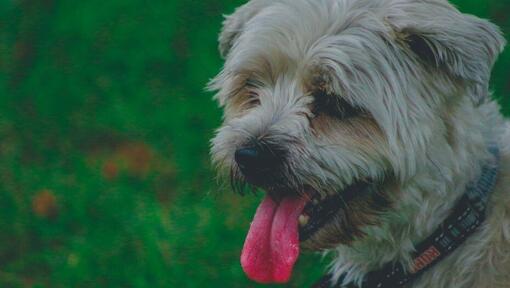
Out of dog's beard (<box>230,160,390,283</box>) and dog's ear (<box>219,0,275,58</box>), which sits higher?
dog's ear (<box>219,0,275,58</box>)

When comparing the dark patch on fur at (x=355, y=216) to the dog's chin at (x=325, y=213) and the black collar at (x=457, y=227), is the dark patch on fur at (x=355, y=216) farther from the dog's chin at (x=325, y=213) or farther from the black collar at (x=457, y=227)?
the black collar at (x=457, y=227)

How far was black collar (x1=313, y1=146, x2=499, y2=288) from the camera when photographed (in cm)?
384

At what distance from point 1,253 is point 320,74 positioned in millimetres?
2412

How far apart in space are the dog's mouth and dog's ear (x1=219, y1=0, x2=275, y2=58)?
0.77 m

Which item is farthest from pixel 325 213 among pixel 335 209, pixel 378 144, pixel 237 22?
pixel 237 22

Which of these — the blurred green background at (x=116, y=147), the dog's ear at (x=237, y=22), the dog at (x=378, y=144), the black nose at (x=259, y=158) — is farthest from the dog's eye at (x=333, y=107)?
the blurred green background at (x=116, y=147)

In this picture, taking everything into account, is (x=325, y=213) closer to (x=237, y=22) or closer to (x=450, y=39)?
(x=450, y=39)

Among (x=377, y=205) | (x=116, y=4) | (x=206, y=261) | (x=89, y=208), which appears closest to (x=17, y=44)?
(x=116, y=4)

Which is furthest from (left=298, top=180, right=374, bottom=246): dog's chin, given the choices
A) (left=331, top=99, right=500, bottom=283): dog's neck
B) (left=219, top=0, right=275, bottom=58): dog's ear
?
(left=219, top=0, right=275, bottom=58): dog's ear

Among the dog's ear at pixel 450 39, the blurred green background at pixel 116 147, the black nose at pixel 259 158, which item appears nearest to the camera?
the dog's ear at pixel 450 39

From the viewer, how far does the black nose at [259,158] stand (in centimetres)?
382

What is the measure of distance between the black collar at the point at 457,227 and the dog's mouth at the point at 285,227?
0.33 metres

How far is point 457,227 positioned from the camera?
3855 mm

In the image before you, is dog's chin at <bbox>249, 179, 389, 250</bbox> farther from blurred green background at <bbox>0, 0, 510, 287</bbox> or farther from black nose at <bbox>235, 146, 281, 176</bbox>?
blurred green background at <bbox>0, 0, 510, 287</bbox>
